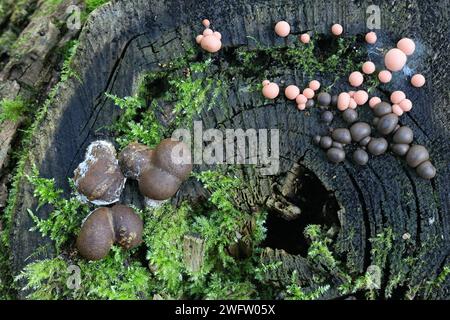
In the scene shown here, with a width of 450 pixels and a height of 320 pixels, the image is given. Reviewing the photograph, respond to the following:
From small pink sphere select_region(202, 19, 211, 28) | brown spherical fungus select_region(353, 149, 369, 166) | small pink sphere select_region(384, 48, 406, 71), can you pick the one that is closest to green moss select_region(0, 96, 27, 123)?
small pink sphere select_region(202, 19, 211, 28)

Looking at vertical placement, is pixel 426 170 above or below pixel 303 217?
above

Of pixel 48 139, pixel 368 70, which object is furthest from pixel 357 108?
pixel 48 139

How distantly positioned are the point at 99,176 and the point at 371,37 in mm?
2545

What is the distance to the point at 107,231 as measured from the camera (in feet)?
13.3

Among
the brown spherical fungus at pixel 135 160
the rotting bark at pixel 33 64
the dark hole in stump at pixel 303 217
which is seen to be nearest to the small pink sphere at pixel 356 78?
the dark hole in stump at pixel 303 217

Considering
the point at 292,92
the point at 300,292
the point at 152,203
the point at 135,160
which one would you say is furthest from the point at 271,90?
the point at 300,292

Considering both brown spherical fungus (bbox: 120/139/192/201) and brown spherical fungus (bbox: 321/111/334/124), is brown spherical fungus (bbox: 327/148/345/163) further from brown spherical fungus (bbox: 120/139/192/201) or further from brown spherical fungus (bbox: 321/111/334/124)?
brown spherical fungus (bbox: 120/139/192/201)

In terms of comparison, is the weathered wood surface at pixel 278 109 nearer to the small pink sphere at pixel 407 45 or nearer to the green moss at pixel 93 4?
the small pink sphere at pixel 407 45

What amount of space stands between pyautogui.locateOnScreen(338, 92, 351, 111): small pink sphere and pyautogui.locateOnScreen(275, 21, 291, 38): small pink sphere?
0.71m

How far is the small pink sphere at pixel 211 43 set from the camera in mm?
4305

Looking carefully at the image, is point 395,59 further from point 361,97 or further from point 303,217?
point 303,217

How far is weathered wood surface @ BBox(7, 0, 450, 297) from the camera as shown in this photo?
412 centimetres
